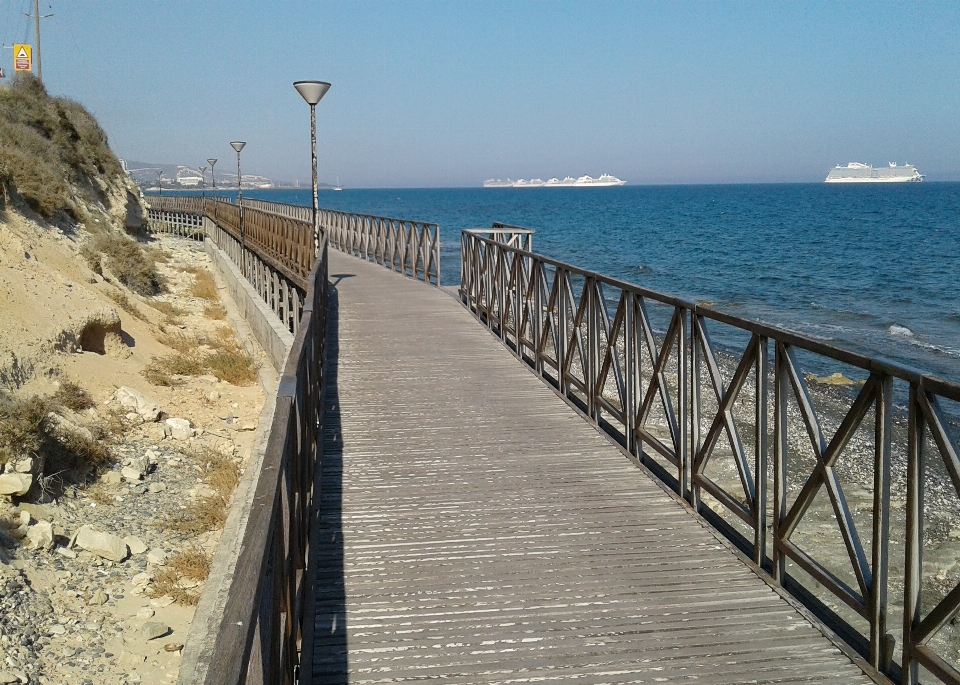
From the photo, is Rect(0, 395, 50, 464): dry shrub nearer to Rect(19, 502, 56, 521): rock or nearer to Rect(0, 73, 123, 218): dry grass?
Rect(19, 502, 56, 521): rock

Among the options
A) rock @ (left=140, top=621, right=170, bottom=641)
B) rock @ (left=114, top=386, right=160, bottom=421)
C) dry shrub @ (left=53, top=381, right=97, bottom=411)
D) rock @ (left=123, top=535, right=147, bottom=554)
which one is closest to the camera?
rock @ (left=140, top=621, right=170, bottom=641)

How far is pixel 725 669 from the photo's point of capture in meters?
3.60

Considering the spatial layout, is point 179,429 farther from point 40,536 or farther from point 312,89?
point 312,89

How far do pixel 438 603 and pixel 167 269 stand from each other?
85.3ft

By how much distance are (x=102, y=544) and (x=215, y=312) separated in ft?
48.7

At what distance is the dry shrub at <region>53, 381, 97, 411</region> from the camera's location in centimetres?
1092

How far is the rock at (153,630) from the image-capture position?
21.9 feet

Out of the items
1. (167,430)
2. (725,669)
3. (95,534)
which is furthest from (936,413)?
(167,430)

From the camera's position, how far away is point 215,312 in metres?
22.2

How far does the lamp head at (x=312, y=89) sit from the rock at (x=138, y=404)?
670 cm

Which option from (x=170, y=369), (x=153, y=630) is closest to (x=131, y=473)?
(x=153, y=630)

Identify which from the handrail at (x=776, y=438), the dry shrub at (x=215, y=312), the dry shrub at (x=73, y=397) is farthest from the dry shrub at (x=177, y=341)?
the handrail at (x=776, y=438)

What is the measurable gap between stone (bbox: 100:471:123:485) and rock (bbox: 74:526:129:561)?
1502 millimetres

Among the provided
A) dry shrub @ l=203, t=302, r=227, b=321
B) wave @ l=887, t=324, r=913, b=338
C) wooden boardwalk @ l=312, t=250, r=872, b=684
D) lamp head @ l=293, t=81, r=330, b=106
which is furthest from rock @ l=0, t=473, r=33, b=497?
wave @ l=887, t=324, r=913, b=338
